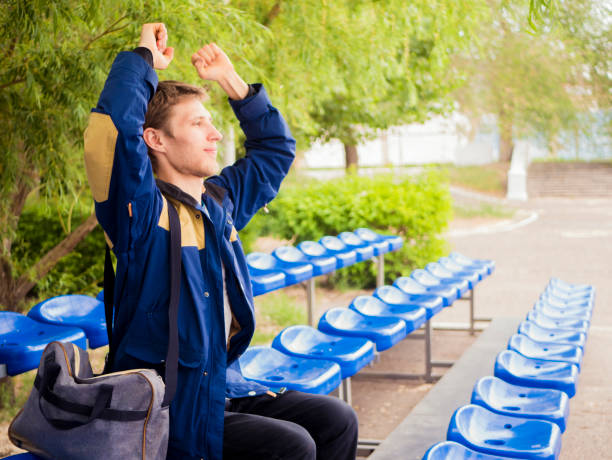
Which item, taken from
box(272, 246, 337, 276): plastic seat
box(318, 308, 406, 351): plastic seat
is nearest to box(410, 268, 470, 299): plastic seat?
box(272, 246, 337, 276): plastic seat

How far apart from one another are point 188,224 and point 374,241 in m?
4.00

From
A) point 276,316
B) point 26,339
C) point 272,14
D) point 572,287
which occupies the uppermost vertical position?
point 272,14

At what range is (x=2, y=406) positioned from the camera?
4.45 m

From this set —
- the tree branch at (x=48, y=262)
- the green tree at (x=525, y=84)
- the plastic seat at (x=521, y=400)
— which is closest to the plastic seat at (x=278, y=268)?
the tree branch at (x=48, y=262)

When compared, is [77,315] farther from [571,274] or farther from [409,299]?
[571,274]

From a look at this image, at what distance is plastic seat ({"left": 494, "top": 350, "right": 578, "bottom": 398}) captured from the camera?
2883 millimetres

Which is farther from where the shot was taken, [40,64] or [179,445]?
[40,64]

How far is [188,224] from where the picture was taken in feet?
6.83

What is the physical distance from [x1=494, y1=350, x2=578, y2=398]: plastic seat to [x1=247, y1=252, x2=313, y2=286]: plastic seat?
1513 mm

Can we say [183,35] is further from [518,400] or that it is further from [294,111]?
[518,400]

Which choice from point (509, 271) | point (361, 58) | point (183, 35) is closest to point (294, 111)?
point (361, 58)

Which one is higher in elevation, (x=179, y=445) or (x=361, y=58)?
(x=361, y=58)

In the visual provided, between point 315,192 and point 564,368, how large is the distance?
5.88m

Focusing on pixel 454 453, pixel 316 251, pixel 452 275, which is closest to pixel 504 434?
pixel 454 453
